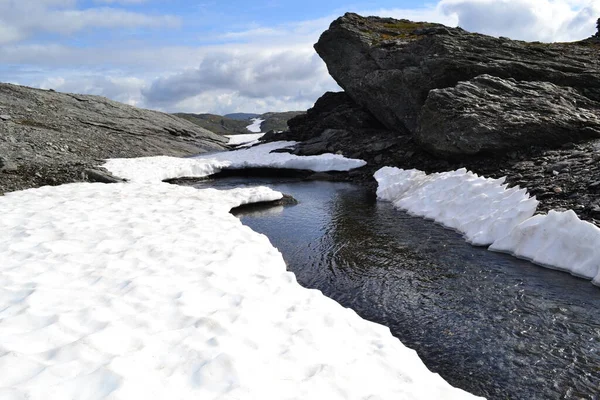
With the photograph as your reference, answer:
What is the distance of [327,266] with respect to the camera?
13.6 metres

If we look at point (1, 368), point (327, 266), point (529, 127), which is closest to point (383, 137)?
point (529, 127)

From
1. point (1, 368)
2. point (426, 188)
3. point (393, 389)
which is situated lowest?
point (393, 389)

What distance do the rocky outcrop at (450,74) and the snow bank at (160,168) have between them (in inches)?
684

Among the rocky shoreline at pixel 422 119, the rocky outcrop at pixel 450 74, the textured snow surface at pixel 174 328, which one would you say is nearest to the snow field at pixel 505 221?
the rocky shoreline at pixel 422 119

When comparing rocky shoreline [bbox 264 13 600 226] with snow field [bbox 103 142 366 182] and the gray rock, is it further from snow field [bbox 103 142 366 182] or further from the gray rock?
snow field [bbox 103 142 366 182]

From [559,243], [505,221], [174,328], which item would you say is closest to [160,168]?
[505,221]

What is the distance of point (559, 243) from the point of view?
1280 centimetres

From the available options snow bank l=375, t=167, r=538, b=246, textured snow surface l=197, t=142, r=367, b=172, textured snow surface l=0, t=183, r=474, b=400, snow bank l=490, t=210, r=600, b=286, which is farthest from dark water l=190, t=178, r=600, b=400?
textured snow surface l=197, t=142, r=367, b=172

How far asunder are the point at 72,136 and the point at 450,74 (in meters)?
38.0

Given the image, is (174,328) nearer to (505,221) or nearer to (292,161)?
(505,221)

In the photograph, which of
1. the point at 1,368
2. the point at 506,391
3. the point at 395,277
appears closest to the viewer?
the point at 1,368

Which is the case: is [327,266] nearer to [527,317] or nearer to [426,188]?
[527,317]

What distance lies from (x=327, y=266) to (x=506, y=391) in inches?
282

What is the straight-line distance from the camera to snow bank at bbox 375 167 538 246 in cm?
1521
